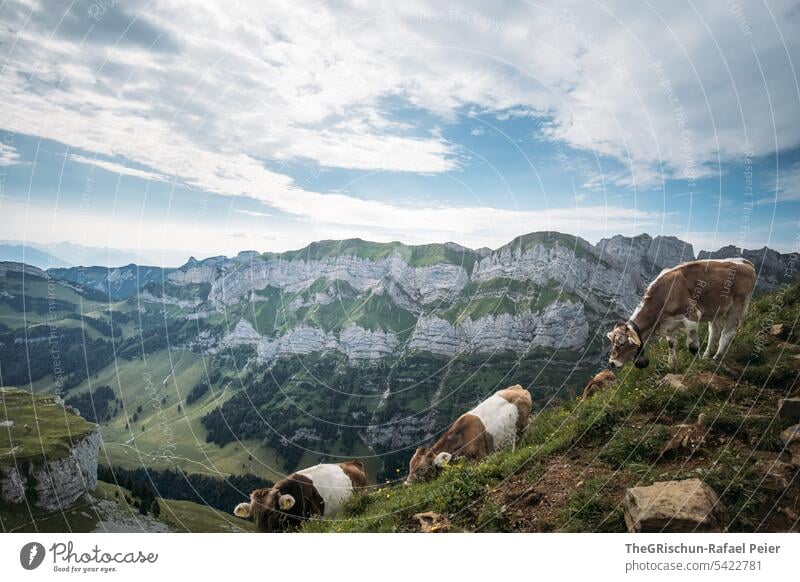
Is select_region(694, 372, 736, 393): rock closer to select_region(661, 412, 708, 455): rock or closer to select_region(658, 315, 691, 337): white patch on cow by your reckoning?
select_region(661, 412, 708, 455): rock

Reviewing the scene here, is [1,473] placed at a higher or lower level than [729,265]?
lower

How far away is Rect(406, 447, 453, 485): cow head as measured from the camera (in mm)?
12259

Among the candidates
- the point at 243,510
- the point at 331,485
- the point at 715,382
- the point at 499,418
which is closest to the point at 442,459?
the point at 331,485

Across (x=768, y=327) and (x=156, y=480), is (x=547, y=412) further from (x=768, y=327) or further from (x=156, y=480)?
(x=156, y=480)

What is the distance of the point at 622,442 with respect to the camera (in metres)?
8.01

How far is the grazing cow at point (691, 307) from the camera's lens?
1105 cm

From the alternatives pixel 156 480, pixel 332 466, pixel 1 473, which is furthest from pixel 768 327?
pixel 156 480

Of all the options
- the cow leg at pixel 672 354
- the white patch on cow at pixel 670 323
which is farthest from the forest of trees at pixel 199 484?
the white patch on cow at pixel 670 323

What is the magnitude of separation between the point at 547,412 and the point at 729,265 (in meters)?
6.48

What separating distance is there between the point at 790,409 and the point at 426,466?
881cm

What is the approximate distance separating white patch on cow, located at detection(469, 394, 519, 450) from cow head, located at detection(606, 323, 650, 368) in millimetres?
5145

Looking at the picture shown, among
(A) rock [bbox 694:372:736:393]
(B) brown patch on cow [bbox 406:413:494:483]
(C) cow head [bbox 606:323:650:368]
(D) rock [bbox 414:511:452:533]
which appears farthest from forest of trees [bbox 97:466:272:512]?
(A) rock [bbox 694:372:736:393]

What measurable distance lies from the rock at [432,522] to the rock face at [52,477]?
110664mm

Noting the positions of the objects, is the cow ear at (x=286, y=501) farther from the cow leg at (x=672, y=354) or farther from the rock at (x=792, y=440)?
the rock at (x=792, y=440)
